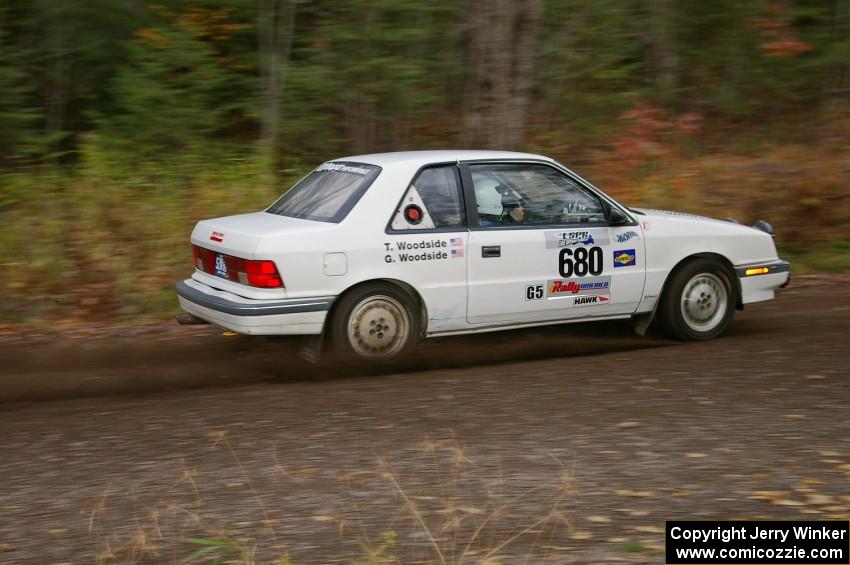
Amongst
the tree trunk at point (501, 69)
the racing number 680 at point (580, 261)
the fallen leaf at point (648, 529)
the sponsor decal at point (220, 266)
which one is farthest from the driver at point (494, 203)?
the tree trunk at point (501, 69)

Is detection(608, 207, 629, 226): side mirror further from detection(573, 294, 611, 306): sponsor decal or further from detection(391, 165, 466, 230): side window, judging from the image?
detection(391, 165, 466, 230): side window

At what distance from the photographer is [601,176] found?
14320mm

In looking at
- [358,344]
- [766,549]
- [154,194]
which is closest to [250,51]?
[154,194]

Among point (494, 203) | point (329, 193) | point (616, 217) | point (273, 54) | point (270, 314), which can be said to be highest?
point (273, 54)

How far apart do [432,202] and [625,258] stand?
1670mm

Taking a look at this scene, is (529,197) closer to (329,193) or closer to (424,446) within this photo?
(329,193)

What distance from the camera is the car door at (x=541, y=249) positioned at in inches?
305

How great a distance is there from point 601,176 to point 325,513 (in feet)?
34.0

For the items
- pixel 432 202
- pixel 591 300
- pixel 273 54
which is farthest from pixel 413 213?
pixel 273 54

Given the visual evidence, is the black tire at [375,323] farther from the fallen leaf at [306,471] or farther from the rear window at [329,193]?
the fallen leaf at [306,471]

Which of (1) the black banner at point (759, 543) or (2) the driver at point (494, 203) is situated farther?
(2) the driver at point (494, 203)

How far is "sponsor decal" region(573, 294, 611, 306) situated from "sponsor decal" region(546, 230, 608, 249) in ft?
1.38

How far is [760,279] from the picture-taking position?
870cm

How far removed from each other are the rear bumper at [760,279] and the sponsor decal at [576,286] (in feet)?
4.29
